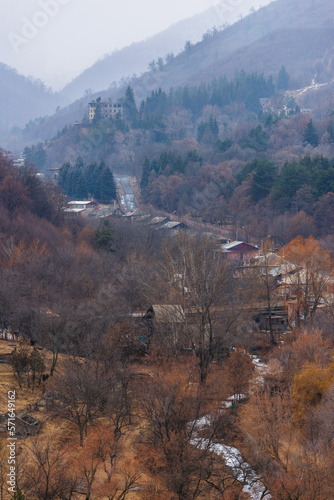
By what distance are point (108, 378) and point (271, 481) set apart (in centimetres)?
659

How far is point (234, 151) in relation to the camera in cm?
6444

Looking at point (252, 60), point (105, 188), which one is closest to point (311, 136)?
point (105, 188)

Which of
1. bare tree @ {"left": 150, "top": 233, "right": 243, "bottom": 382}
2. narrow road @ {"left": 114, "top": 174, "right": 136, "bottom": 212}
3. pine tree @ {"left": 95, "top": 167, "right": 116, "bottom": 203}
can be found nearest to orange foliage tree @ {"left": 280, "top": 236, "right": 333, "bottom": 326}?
bare tree @ {"left": 150, "top": 233, "right": 243, "bottom": 382}

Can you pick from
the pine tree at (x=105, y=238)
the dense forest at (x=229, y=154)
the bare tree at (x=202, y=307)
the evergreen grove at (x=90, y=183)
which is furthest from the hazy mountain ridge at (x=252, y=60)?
the bare tree at (x=202, y=307)

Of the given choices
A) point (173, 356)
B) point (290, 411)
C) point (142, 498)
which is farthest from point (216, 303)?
point (142, 498)

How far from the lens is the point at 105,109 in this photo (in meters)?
91.0

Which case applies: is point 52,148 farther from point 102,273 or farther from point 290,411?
point 290,411

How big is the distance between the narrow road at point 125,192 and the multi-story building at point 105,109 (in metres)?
18.4

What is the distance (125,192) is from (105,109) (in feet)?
95.7

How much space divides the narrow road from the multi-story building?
18.4 meters

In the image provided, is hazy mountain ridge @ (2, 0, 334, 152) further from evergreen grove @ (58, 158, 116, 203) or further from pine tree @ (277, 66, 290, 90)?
evergreen grove @ (58, 158, 116, 203)

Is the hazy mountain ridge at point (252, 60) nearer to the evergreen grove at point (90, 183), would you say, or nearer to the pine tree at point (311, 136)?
the pine tree at point (311, 136)

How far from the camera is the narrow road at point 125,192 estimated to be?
205 feet

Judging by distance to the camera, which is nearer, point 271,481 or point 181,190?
point 271,481
